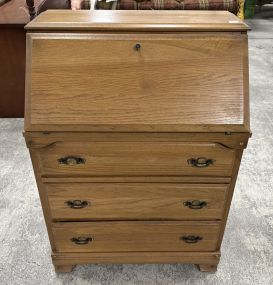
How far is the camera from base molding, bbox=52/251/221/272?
5.55 feet

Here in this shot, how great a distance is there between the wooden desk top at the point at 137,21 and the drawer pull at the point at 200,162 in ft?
1.74

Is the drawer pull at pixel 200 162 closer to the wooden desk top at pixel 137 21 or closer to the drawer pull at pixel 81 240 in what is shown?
the wooden desk top at pixel 137 21

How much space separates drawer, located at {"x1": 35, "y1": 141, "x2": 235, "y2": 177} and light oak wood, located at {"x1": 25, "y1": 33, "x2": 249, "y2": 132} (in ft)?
0.32

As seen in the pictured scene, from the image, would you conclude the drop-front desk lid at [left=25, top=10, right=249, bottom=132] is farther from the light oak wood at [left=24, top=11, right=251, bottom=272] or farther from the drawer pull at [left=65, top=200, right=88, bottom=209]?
the drawer pull at [left=65, top=200, right=88, bottom=209]

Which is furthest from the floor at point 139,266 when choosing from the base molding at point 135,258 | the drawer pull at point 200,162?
the drawer pull at point 200,162

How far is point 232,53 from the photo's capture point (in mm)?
1250

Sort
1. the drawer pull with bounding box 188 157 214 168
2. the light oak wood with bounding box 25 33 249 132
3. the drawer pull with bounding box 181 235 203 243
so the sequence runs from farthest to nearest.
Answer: the drawer pull with bounding box 181 235 203 243
the drawer pull with bounding box 188 157 214 168
the light oak wood with bounding box 25 33 249 132

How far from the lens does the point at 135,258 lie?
5.58 feet

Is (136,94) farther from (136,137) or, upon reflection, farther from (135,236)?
(135,236)

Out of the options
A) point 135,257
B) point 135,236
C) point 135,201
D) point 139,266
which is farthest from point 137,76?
point 139,266

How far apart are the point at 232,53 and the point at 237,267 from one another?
1.24m

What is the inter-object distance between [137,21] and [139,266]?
134 centimetres

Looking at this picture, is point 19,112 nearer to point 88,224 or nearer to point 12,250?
point 12,250

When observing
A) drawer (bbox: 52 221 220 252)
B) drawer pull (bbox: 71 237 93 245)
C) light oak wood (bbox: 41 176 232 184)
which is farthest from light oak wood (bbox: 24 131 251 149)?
drawer pull (bbox: 71 237 93 245)
